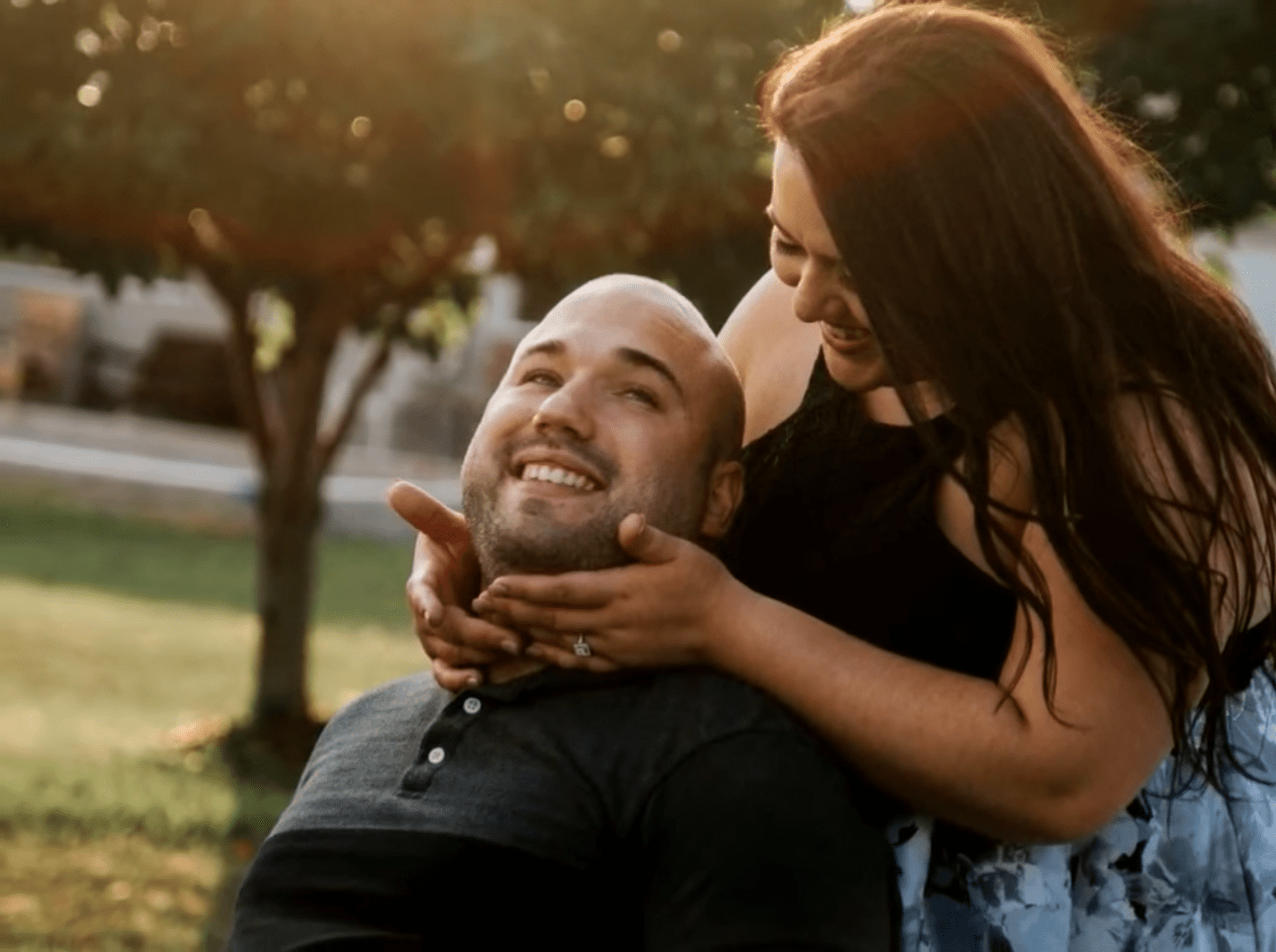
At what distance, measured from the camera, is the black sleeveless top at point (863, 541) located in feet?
8.32

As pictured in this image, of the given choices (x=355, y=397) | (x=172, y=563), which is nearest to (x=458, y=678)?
(x=355, y=397)

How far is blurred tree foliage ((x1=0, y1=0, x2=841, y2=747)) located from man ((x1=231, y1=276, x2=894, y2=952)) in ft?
11.2

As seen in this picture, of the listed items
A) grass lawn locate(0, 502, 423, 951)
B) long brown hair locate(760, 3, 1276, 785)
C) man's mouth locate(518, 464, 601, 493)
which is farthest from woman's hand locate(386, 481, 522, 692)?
grass lawn locate(0, 502, 423, 951)

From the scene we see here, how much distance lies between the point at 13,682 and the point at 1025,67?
1048 cm

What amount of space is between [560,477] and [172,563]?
15349 mm

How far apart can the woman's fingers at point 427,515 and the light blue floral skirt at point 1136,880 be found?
2.81 feet

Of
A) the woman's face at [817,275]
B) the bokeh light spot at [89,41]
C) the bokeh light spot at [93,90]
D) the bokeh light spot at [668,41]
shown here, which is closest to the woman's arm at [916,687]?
the woman's face at [817,275]

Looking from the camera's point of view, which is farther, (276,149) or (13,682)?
(13,682)

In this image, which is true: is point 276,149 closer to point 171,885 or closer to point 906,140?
point 171,885

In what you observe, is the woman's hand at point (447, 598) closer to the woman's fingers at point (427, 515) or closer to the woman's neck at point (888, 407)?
the woman's fingers at point (427, 515)

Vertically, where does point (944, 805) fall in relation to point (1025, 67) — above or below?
below

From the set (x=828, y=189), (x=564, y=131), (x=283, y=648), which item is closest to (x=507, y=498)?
(x=828, y=189)

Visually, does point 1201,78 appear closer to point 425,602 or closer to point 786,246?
point 786,246

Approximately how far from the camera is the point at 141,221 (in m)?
8.07
